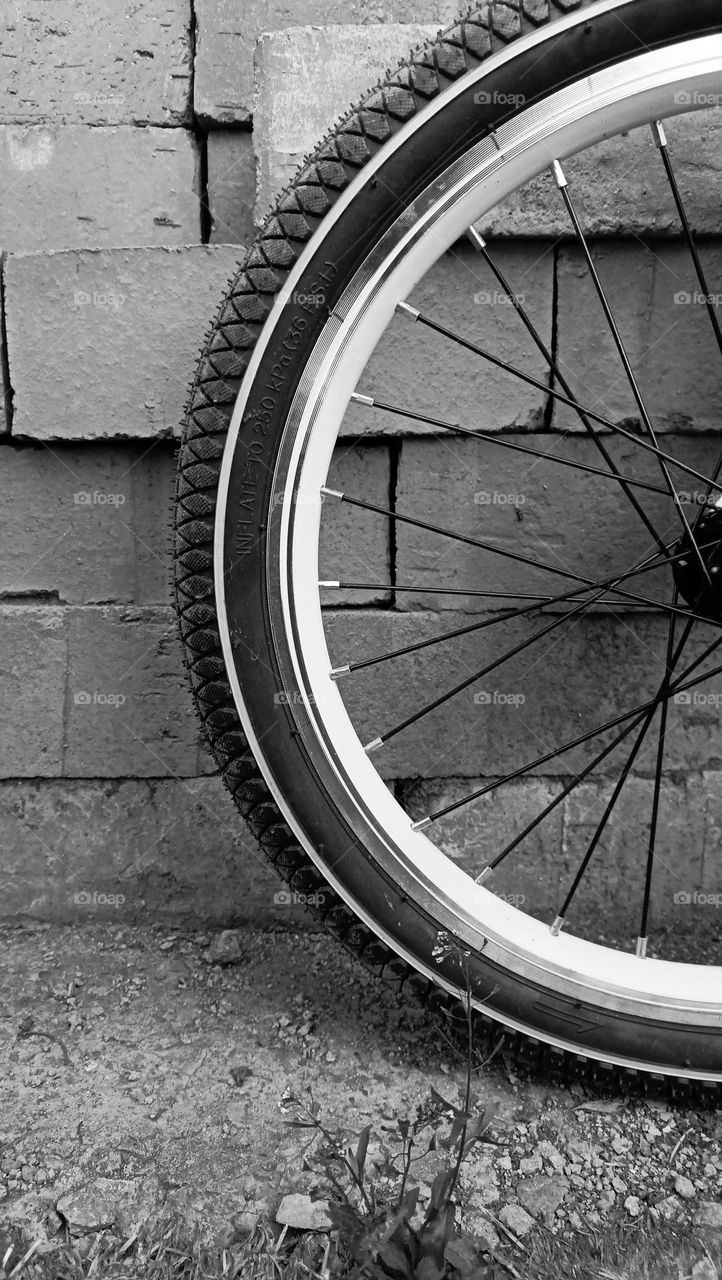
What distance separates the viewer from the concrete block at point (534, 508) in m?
1.77

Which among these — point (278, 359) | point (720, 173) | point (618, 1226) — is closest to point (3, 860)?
point (278, 359)

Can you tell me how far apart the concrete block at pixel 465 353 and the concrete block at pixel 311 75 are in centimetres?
35

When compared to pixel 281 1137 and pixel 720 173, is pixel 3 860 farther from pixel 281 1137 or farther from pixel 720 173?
pixel 720 173

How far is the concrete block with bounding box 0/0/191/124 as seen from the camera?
5.71 ft

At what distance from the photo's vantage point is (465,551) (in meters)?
1.80

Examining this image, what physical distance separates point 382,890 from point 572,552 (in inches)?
32.9

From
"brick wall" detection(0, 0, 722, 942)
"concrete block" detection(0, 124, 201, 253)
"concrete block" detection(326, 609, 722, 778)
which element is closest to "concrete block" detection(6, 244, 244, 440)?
"brick wall" detection(0, 0, 722, 942)

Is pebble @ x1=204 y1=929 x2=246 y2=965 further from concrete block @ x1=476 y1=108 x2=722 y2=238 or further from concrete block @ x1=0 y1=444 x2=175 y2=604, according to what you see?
concrete block @ x1=476 y1=108 x2=722 y2=238

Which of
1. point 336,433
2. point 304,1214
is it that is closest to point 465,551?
point 336,433

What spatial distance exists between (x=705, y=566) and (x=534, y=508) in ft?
1.62

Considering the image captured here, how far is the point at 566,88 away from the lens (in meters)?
1.23

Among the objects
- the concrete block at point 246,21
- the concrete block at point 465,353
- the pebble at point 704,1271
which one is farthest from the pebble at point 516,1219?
the concrete block at point 246,21

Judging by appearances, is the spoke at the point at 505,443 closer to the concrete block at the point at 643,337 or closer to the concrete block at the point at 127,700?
the concrete block at the point at 643,337

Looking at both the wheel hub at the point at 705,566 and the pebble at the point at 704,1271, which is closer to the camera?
the pebble at the point at 704,1271
